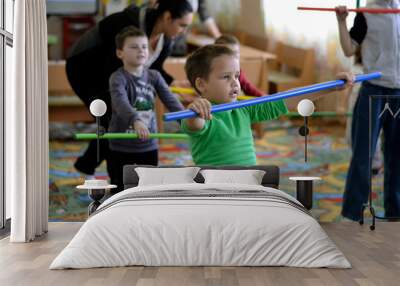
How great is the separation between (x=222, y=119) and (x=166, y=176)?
0.61 metres

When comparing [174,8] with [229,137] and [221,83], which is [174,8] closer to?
[221,83]

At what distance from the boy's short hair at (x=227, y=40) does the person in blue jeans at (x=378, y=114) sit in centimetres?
105

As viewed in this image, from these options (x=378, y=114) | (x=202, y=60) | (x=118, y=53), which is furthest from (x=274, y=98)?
(x=118, y=53)

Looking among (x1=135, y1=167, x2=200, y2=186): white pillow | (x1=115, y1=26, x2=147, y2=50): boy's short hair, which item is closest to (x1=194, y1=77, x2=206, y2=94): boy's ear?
(x1=115, y1=26, x2=147, y2=50): boy's short hair

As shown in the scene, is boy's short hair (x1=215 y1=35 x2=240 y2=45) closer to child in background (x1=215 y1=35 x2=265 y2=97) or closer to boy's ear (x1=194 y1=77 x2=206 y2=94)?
child in background (x1=215 y1=35 x2=265 y2=97)

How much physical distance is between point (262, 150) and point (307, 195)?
1059 millimetres

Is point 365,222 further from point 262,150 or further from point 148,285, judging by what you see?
point 148,285

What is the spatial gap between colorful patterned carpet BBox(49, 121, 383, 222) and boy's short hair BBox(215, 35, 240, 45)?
0.77 m

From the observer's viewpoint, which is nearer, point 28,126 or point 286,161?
point 28,126

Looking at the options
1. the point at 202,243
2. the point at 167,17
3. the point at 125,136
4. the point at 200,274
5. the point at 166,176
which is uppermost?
the point at 167,17

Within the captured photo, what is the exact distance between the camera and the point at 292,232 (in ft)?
11.9

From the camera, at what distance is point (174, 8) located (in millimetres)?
5965

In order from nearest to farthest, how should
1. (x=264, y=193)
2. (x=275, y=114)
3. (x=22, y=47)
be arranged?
(x=264, y=193) < (x=22, y=47) < (x=275, y=114)

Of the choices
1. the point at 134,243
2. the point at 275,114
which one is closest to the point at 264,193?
the point at 134,243
